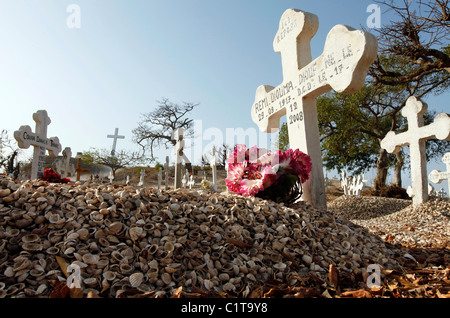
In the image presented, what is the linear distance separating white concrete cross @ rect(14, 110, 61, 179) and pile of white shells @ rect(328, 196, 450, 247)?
23.8ft

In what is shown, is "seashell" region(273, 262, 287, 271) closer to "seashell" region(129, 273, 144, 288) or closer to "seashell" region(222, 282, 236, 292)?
"seashell" region(222, 282, 236, 292)

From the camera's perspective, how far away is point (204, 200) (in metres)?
2.79

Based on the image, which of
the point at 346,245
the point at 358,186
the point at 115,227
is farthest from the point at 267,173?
the point at 358,186

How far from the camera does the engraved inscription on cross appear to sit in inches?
134

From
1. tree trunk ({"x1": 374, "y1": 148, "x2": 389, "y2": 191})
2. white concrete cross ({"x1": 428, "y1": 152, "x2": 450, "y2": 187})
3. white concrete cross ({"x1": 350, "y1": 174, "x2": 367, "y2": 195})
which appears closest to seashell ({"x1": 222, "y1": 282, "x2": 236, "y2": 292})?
white concrete cross ({"x1": 428, "y1": 152, "x2": 450, "y2": 187})

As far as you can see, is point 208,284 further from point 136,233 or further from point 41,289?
point 41,289

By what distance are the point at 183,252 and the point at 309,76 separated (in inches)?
123

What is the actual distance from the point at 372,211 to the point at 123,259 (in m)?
8.64

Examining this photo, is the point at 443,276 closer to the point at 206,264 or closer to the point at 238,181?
the point at 206,264

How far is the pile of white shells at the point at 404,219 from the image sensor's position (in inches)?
161

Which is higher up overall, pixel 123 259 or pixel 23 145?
pixel 23 145
